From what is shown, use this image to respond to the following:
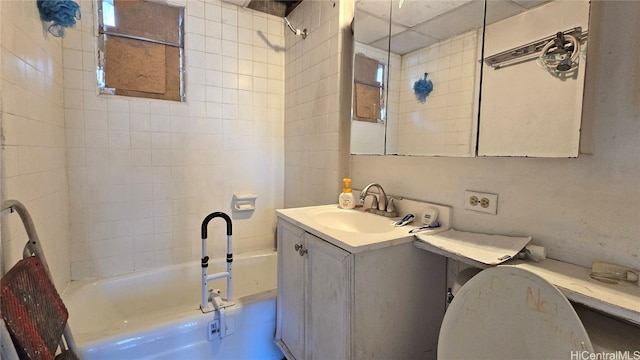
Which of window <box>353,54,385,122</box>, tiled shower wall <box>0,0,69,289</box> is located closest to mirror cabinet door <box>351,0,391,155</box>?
window <box>353,54,385,122</box>

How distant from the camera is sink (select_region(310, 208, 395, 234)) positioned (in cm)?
142

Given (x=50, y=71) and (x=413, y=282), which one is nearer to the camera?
(x=413, y=282)

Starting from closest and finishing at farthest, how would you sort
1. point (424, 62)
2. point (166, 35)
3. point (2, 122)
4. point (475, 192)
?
1. point (2, 122)
2. point (475, 192)
3. point (424, 62)
4. point (166, 35)

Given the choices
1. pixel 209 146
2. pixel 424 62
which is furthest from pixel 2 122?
pixel 424 62

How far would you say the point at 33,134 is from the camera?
1341 mm

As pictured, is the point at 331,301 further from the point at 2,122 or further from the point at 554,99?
the point at 2,122

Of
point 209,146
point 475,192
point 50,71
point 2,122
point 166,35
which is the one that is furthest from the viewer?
point 209,146

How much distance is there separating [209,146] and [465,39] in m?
1.80

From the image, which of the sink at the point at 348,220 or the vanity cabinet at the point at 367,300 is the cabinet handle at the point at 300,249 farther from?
the sink at the point at 348,220

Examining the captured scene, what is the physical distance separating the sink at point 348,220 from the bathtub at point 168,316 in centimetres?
55

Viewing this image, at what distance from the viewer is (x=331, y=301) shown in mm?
1134

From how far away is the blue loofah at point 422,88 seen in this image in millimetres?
1410

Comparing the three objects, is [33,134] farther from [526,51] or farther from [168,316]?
[526,51]

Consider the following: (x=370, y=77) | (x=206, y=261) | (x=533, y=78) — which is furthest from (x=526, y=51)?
(x=206, y=261)
